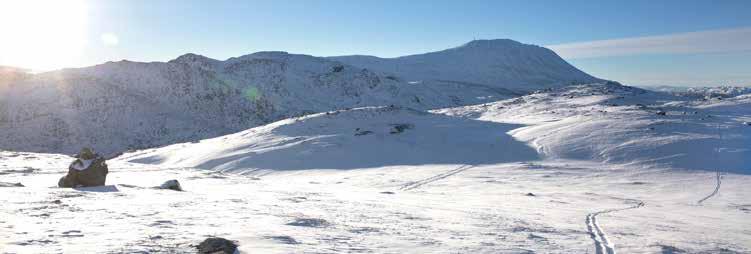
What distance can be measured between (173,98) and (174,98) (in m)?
0.15

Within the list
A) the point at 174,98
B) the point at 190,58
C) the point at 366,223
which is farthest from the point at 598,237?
the point at 190,58

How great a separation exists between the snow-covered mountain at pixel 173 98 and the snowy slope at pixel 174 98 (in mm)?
126

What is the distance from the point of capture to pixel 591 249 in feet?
33.0

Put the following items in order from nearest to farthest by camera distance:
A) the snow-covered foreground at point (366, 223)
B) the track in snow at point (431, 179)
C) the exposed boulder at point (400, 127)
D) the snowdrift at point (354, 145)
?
the snow-covered foreground at point (366, 223), the track in snow at point (431, 179), the snowdrift at point (354, 145), the exposed boulder at point (400, 127)

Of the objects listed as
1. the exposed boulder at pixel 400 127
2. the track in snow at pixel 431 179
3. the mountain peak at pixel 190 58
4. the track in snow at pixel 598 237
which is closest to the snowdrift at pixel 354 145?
the exposed boulder at pixel 400 127

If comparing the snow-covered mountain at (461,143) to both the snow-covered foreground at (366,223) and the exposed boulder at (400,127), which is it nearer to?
the exposed boulder at (400,127)

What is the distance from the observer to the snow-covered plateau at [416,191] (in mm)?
10109

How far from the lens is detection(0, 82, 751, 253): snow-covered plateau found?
398 inches

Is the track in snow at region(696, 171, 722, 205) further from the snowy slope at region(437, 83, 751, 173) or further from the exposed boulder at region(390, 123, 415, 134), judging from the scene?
the exposed boulder at region(390, 123, 415, 134)

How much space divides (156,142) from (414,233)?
6552cm

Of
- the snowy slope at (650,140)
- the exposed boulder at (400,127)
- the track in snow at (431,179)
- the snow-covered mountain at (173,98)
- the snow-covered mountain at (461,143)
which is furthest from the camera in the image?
the snow-covered mountain at (173,98)

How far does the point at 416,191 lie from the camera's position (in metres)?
25.1

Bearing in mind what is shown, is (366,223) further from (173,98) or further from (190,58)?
(190,58)

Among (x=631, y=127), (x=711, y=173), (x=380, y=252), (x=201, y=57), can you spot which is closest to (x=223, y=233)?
(x=380, y=252)
